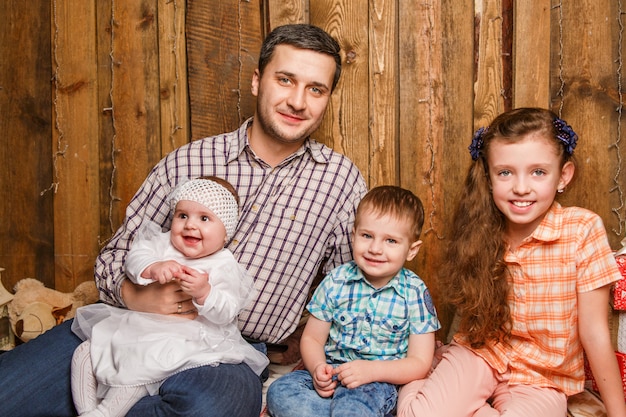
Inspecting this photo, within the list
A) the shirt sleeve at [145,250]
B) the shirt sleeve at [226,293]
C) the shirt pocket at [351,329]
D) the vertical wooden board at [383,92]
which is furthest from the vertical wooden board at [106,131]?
the shirt pocket at [351,329]

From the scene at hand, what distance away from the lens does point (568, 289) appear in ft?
6.52

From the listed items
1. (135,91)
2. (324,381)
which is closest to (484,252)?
(324,381)

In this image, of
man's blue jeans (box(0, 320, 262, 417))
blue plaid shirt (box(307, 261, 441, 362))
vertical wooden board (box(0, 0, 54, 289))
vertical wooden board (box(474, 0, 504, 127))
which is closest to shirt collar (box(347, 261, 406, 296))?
blue plaid shirt (box(307, 261, 441, 362))

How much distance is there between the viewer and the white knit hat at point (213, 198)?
201 centimetres

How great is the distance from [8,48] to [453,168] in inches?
79.6

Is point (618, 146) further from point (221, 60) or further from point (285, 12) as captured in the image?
point (221, 60)

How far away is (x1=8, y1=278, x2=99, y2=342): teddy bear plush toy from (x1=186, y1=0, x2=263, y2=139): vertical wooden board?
2.75ft

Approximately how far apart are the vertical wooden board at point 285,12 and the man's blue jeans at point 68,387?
1.45 meters

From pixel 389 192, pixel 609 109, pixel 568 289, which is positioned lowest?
pixel 568 289

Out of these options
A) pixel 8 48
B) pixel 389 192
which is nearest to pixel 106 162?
pixel 8 48

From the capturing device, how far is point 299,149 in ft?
7.77

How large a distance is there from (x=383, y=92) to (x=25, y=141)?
1.60 meters

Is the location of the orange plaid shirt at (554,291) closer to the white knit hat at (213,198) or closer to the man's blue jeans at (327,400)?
the man's blue jeans at (327,400)

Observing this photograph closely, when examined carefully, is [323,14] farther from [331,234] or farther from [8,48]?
[8,48]
